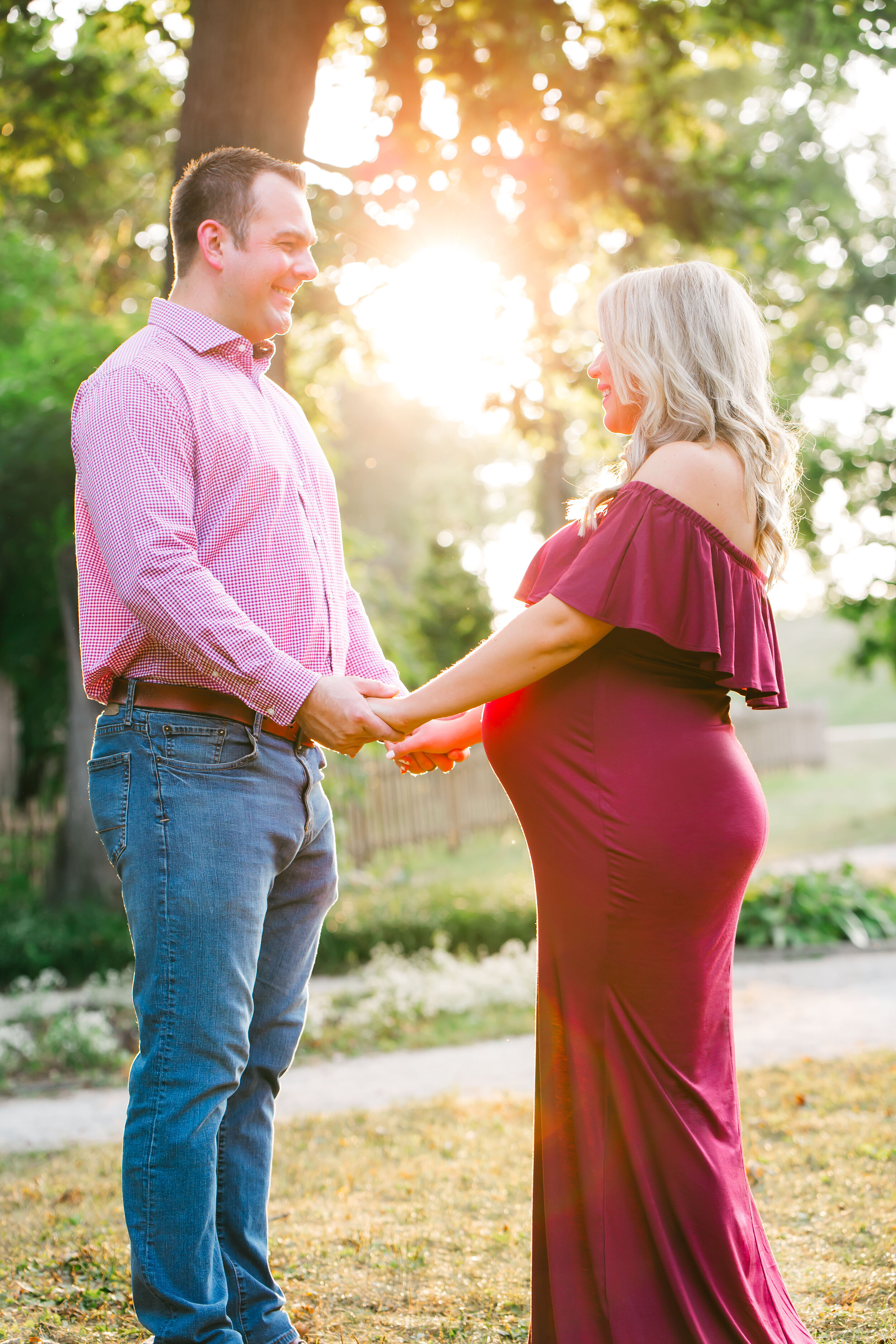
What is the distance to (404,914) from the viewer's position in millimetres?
9969

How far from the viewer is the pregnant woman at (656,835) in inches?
91.9

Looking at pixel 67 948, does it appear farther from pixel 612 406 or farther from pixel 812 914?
pixel 612 406

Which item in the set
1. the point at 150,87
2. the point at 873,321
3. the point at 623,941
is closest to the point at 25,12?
the point at 150,87

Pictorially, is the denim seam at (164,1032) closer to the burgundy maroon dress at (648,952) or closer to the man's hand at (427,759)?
the burgundy maroon dress at (648,952)

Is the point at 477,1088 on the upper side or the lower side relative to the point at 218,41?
lower

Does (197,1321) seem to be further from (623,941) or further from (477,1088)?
(477,1088)

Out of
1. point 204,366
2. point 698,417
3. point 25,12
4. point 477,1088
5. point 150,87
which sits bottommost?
point 477,1088

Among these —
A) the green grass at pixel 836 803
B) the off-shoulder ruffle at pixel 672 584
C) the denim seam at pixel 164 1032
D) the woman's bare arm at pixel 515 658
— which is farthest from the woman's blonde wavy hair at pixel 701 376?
the green grass at pixel 836 803

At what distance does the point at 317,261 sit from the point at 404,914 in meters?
5.48

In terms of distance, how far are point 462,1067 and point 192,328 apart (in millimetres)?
4971

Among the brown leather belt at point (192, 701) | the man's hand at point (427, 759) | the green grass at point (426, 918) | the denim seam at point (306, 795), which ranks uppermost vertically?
the brown leather belt at point (192, 701)

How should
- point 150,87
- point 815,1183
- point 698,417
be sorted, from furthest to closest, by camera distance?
1. point 150,87
2. point 815,1183
3. point 698,417

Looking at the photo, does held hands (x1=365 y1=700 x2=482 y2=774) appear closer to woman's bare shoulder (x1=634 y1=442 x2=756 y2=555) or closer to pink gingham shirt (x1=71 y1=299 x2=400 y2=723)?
pink gingham shirt (x1=71 y1=299 x2=400 y2=723)

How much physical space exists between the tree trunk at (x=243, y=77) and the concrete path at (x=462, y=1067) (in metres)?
4.68
